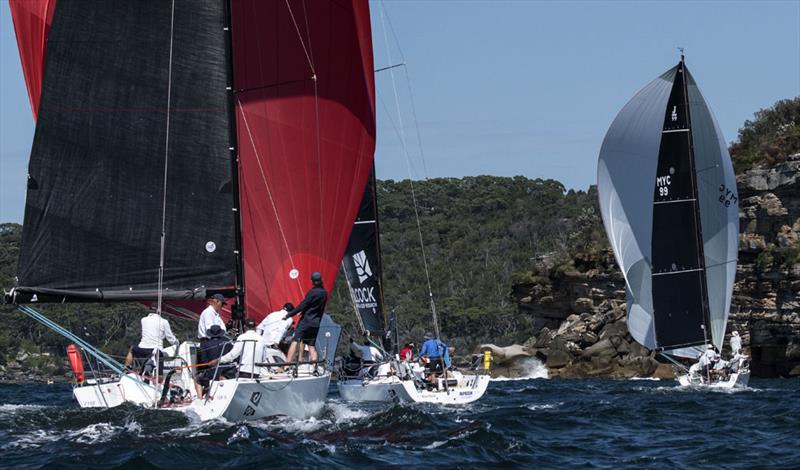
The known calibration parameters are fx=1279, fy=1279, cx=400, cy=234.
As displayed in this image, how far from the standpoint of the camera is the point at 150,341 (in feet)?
59.5

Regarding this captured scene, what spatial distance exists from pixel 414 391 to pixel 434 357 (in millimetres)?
903

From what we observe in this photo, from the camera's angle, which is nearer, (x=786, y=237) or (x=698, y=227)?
(x=698, y=227)

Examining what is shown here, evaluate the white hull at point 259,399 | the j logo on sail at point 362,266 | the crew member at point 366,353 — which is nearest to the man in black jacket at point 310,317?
the white hull at point 259,399

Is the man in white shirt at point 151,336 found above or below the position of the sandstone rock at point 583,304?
below

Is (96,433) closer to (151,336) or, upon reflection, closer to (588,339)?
(151,336)

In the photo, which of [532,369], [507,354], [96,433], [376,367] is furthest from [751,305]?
[96,433]

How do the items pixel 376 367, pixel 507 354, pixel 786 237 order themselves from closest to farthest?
1. pixel 376 367
2. pixel 786 237
3. pixel 507 354

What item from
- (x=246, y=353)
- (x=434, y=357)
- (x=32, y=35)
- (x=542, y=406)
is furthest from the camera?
(x=434, y=357)

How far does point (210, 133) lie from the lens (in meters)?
18.3

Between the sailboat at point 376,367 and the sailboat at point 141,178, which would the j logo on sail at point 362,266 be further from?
the sailboat at point 141,178

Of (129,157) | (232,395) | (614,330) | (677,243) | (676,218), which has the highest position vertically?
(676,218)

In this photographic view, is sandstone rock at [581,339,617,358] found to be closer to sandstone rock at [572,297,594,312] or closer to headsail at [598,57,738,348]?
sandstone rock at [572,297,594,312]

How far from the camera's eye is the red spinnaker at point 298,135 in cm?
1992

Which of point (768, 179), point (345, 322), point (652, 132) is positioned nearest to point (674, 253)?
point (652, 132)
